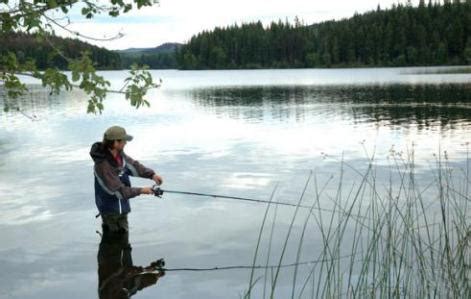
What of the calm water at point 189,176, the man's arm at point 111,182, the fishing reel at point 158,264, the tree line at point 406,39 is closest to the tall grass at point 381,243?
the calm water at point 189,176

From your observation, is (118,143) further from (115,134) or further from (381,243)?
(381,243)

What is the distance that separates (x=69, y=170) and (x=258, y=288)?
1184cm

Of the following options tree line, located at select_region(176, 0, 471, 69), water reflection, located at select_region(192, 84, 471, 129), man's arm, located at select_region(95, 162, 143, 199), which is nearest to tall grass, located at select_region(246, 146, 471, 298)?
man's arm, located at select_region(95, 162, 143, 199)

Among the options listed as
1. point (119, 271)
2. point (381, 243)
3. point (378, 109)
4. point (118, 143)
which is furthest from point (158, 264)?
point (378, 109)

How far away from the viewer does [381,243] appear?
8.05 meters

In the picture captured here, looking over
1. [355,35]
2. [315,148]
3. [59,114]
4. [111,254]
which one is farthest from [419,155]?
[355,35]

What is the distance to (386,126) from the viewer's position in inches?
1134

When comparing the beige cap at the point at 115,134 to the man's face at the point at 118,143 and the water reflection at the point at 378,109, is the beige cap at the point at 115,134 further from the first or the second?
the water reflection at the point at 378,109

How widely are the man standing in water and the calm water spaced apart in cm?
68

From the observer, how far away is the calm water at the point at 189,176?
9.77 m

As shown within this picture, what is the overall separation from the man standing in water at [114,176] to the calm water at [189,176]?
68 centimetres

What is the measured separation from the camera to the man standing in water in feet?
32.5

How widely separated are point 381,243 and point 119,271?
13.2 ft

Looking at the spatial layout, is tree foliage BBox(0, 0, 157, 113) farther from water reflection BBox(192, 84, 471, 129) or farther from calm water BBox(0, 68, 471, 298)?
water reflection BBox(192, 84, 471, 129)
